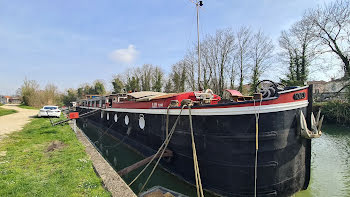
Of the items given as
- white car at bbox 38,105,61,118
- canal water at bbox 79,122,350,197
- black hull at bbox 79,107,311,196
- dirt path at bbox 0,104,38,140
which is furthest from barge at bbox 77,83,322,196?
white car at bbox 38,105,61,118

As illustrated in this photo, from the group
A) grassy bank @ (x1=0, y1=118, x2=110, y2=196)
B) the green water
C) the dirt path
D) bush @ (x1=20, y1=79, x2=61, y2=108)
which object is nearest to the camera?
grassy bank @ (x1=0, y1=118, x2=110, y2=196)

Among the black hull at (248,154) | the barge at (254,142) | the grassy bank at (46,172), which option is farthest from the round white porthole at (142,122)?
the black hull at (248,154)

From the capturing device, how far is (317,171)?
7.73m

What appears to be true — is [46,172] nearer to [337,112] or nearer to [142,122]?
[142,122]

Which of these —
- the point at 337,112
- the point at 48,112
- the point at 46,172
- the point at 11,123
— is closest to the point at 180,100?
the point at 46,172

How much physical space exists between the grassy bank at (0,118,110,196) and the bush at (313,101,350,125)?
75.8ft

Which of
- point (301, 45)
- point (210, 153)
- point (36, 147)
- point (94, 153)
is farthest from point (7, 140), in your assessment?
point (301, 45)

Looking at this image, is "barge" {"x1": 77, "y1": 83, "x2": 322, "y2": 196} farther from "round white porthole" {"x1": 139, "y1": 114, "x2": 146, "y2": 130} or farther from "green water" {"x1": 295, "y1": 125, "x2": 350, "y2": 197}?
"round white porthole" {"x1": 139, "y1": 114, "x2": 146, "y2": 130}

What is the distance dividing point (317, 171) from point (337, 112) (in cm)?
1504

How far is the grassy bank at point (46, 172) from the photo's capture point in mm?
4227

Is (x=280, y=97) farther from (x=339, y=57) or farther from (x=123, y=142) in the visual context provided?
(x=339, y=57)

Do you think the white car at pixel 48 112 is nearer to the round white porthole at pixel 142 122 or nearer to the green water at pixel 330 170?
the round white porthole at pixel 142 122

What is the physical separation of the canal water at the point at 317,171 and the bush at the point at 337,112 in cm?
752

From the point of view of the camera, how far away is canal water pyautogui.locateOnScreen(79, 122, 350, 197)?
19.9 feet
